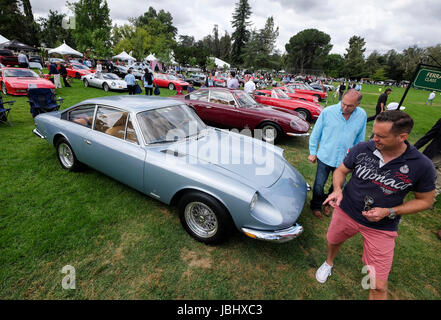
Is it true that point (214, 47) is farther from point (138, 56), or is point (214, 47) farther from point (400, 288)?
point (400, 288)

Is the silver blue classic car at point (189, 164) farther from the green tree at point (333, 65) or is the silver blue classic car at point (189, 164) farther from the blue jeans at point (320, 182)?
the green tree at point (333, 65)

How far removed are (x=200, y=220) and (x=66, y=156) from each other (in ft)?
10.2

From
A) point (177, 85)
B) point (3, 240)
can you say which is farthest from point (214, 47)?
point (3, 240)

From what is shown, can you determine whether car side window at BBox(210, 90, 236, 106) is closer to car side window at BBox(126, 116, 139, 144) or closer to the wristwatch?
car side window at BBox(126, 116, 139, 144)

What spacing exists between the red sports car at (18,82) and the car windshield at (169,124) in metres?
8.96

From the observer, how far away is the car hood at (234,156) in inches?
99.5

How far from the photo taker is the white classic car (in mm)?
12602

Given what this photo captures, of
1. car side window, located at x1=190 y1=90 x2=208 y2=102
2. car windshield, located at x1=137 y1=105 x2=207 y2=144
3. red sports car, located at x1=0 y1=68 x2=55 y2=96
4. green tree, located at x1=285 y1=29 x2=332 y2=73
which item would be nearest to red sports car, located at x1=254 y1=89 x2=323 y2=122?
car side window, located at x1=190 y1=90 x2=208 y2=102

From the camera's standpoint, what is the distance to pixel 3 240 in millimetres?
2439

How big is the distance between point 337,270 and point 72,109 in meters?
4.80

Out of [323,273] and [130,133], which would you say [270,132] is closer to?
[130,133]

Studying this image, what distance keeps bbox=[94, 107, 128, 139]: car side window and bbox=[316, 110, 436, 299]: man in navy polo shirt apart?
2.86 m

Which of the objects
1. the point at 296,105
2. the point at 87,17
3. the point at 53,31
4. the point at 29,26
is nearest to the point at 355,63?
the point at 87,17

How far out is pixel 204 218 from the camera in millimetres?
2621
